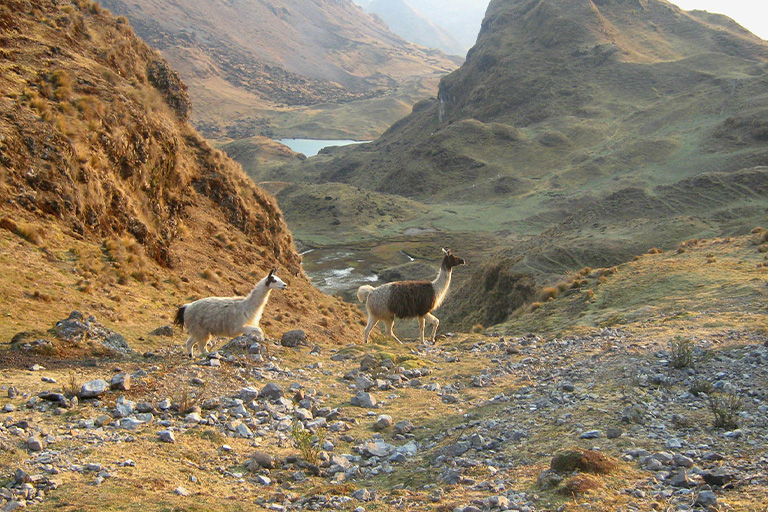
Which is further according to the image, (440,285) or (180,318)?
(440,285)

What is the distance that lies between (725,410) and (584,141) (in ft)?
359

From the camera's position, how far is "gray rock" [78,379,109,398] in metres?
8.45

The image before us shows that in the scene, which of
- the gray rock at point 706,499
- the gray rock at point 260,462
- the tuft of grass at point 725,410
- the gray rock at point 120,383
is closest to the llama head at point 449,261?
the tuft of grass at point 725,410

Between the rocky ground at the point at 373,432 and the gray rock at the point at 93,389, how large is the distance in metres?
0.02

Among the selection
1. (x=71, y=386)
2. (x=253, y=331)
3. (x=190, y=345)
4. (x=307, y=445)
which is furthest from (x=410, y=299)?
(x=71, y=386)

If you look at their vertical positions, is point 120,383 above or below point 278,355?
above

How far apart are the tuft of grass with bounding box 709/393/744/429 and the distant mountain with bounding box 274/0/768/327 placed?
24.2 meters

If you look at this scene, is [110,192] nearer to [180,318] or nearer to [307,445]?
[180,318]

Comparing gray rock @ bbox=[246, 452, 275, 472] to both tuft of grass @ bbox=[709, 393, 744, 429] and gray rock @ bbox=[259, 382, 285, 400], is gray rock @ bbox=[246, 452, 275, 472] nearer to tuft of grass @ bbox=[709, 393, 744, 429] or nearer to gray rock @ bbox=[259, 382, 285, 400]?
gray rock @ bbox=[259, 382, 285, 400]

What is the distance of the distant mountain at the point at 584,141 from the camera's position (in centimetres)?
5194

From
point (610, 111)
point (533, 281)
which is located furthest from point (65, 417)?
point (610, 111)

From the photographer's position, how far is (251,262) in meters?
24.5

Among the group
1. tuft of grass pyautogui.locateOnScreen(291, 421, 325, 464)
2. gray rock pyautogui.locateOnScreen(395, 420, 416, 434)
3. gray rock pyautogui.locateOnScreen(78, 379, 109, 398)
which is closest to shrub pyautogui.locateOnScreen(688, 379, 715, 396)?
gray rock pyautogui.locateOnScreen(395, 420, 416, 434)

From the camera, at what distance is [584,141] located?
11138 cm
